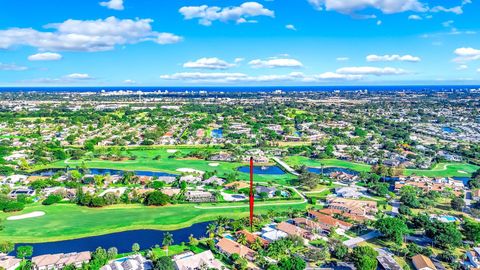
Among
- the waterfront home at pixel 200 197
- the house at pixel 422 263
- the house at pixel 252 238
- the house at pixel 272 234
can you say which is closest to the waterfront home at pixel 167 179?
the waterfront home at pixel 200 197

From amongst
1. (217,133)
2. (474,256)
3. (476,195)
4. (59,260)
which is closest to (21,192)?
(59,260)

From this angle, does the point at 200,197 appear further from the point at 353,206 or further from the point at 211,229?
the point at 353,206

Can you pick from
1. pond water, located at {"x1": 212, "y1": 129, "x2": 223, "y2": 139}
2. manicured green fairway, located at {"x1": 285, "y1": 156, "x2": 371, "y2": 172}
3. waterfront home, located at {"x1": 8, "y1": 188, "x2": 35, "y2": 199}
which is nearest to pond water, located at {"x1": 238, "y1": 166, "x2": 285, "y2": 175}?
manicured green fairway, located at {"x1": 285, "y1": 156, "x2": 371, "y2": 172}

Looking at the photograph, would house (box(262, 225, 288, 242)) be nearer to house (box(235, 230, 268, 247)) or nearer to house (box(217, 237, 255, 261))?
house (box(235, 230, 268, 247))

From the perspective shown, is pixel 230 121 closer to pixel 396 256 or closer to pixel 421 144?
pixel 421 144

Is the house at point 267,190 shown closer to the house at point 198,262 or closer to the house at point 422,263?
the house at point 198,262

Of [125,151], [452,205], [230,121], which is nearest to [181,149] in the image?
[125,151]
